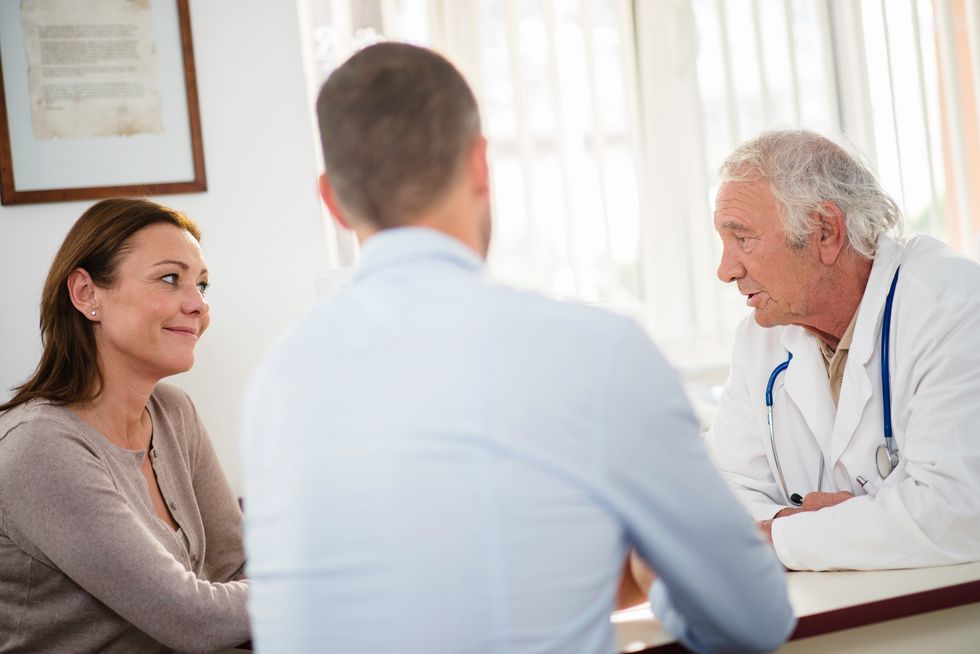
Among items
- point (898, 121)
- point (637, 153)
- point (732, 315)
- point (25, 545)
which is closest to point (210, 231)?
point (25, 545)

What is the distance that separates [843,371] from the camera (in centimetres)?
178

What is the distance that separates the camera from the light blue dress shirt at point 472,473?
2.57 ft

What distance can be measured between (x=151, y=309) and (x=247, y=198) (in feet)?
2.03

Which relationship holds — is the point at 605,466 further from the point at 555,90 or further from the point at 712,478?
the point at 555,90

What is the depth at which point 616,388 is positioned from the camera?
31.1 inches

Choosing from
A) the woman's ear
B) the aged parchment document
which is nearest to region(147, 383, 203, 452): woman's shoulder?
the woman's ear

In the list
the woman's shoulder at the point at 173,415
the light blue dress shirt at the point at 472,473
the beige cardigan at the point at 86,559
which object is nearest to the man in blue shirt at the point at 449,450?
the light blue dress shirt at the point at 472,473

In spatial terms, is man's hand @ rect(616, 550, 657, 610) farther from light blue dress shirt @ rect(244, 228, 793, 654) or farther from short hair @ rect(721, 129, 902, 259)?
short hair @ rect(721, 129, 902, 259)

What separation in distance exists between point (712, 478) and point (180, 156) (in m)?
1.76

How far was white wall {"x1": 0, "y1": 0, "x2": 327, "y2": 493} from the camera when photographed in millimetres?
2258

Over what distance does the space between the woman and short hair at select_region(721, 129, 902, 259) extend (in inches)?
44.2

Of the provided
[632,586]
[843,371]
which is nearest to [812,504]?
[843,371]

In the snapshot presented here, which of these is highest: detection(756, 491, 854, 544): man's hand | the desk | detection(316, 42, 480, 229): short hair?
detection(316, 42, 480, 229): short hair

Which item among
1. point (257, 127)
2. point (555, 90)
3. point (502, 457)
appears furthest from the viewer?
point (555, 90)
